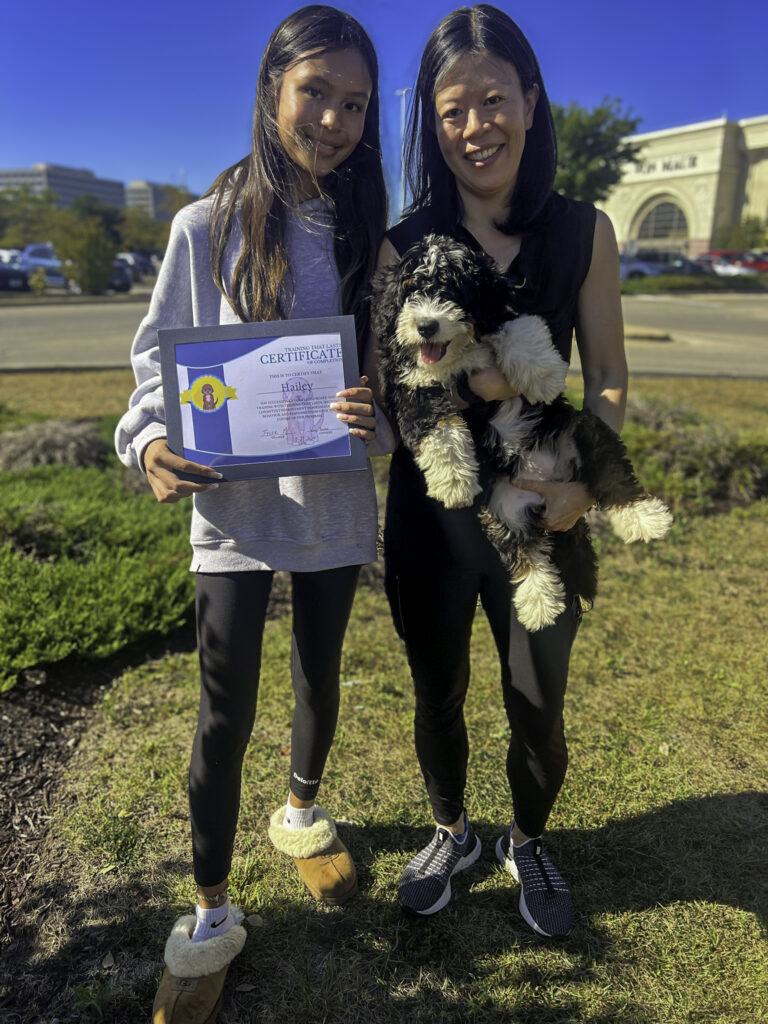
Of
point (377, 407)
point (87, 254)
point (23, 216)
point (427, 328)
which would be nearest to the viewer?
point (427, 328)

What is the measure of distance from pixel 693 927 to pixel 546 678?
3.84ft

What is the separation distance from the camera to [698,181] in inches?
2896

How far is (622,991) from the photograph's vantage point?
227 cm

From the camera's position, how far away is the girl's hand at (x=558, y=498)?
7.18 ft

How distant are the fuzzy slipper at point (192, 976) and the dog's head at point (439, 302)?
195 centimetres

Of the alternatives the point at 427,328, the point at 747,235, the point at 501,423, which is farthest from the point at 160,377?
the point at 747,235

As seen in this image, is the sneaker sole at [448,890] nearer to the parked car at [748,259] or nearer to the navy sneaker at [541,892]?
the navy sneaker at [541,892]

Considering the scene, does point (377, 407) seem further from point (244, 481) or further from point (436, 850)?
point (436, 850)

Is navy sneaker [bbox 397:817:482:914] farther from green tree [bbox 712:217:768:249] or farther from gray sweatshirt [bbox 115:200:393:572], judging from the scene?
green tree [bbox 712:217:768:249]

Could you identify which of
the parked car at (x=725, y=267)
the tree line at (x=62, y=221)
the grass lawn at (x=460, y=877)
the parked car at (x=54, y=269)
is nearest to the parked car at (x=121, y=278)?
the parked car at (x=54, y=269)

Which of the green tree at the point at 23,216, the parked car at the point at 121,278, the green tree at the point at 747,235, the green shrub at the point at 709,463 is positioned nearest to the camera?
the green shrub at the point at 709,463

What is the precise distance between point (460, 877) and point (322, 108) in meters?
2.80

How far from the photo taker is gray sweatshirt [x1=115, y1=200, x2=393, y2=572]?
82.8 inches

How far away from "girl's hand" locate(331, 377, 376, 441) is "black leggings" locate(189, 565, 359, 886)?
1.57 ft
